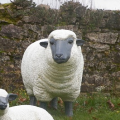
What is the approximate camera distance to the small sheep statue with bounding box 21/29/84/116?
5.14 metres

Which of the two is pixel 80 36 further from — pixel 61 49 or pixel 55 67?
pixel 61 49

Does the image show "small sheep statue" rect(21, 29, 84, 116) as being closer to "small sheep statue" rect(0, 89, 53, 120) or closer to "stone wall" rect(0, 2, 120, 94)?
"small sheep statue" rect(0, 89, 53, 120)

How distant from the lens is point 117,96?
8031mm

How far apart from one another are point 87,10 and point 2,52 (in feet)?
7.33

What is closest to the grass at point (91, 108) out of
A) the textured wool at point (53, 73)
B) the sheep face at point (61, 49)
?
the textured wool at point (53, 73)

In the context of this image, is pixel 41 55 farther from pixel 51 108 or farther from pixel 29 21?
pixel 29 21

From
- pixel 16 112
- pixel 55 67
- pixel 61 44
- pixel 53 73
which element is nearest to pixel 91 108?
pixel 53 73

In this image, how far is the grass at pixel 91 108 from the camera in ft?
19.5

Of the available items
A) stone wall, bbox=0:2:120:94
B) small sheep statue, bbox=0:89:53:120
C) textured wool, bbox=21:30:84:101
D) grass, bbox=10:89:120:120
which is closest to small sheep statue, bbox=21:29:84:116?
textured wool, bbox=21:30:84:101

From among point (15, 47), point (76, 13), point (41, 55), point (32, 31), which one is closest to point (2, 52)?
point (15, 47)

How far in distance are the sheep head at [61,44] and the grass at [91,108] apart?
126cm

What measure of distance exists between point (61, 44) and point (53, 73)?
20.1 inches

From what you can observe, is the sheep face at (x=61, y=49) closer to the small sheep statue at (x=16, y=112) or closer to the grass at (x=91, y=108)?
the small sheep statue at (x=16, y=112)

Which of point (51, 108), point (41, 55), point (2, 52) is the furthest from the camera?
point (2, 52)
